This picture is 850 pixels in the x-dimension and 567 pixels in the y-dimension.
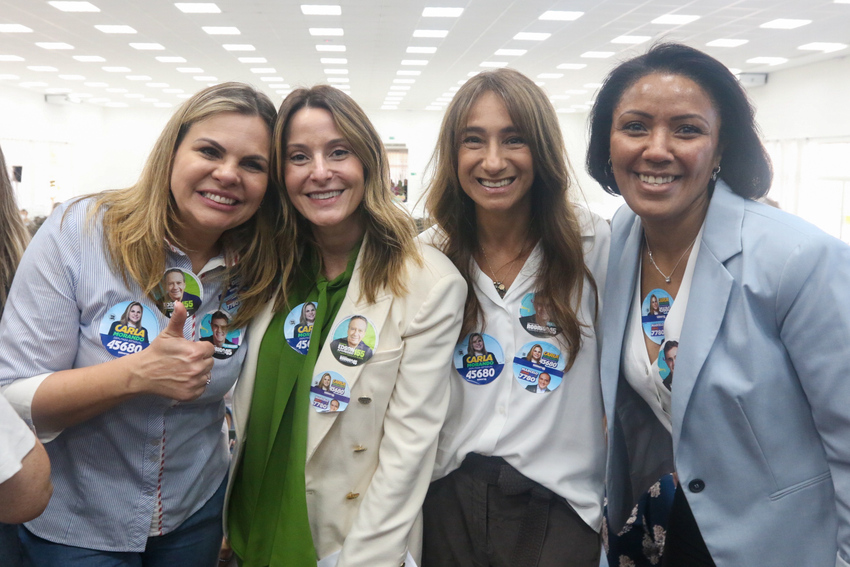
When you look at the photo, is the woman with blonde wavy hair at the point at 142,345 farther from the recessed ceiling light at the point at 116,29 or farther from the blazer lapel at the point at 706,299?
the recessed ceiling light at the point at 116,29

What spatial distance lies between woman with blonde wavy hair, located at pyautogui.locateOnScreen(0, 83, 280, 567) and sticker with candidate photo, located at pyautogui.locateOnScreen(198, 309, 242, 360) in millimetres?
19

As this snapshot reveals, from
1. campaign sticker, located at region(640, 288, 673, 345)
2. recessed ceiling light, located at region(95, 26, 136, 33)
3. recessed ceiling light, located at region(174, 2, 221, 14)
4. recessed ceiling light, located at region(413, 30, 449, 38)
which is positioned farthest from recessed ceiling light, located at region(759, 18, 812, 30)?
recessed ceiling light, located at region(95, 26, 136, 33)

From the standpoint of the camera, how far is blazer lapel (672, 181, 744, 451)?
150 cm

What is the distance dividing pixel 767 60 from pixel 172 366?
1542 cm

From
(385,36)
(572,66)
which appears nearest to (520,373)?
(385,36)

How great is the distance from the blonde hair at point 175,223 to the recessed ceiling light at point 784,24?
10938 mm

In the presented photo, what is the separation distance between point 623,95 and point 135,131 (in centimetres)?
2706

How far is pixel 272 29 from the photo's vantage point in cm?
1105

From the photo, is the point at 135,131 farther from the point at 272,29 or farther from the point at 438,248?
the point at 438,248

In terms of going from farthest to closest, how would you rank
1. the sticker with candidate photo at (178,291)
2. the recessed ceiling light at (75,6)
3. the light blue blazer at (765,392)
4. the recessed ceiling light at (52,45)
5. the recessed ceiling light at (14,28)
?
the recessed ceiling light at (52,45)
the recessed ceiling light at (14,28)
the recessed ceiling light at (75,6)
the sticker with candidate photo at (178,291)
the light blue blazer at (765,392)

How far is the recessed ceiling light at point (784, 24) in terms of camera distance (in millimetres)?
9922

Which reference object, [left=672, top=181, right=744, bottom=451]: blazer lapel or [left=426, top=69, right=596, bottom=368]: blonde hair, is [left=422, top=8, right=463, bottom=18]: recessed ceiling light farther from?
[left=672, top=181, right=744, bottom=451]: blazer lapel

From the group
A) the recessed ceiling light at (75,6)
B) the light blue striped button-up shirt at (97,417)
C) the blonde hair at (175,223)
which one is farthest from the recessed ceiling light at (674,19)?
the light blue striped button-up shirt at (97,417)

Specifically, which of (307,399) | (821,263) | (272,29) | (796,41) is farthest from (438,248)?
(796,41)
